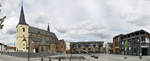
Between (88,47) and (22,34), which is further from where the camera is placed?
(88,47)

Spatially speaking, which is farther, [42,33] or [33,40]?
[42,33]

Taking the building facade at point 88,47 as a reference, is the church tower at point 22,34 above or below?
above

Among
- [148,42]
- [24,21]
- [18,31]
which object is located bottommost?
[148,42]

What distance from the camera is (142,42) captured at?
62344 mm

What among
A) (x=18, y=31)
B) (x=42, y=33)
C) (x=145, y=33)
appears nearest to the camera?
(x=145, y=33)

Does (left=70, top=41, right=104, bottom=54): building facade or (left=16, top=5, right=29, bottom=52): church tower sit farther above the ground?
(left=16, top=5, right=29, bottom=52): church tower

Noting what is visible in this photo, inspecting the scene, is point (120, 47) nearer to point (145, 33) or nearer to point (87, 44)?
point (145, 33)

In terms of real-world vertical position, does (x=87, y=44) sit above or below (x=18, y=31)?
below

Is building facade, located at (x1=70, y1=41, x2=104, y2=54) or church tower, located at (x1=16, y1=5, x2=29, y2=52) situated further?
building facade, located at (x1=70, y1=41, x2=104, y2=54)

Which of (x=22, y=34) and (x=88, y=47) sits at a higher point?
(x=22, y=34)

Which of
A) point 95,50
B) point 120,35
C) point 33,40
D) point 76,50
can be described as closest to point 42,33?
point 33,40

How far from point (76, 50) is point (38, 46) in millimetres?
36027

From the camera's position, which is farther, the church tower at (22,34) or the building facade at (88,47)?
the building facade at (88,47)

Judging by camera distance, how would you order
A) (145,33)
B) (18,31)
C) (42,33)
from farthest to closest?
1. (42,33)
2. (18,31)
3. (145,33)
